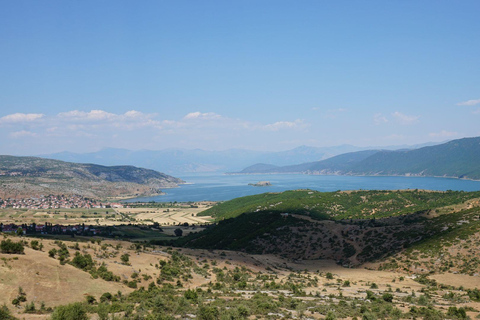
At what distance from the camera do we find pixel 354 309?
24453 millimetres

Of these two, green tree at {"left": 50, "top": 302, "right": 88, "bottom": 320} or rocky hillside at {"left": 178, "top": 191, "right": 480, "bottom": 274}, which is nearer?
green tree at {"left": 50, "top": 302, "right": 88, "bottom": 320}

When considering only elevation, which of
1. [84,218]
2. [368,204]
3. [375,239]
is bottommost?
[84,218]

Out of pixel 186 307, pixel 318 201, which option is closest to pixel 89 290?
pixel 186 307

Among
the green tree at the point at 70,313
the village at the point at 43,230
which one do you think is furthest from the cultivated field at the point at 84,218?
the green tree at the point at 70,313

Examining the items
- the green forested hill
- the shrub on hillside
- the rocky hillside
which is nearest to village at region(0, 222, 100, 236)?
the rocky hillside

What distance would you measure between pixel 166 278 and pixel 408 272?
3374cm

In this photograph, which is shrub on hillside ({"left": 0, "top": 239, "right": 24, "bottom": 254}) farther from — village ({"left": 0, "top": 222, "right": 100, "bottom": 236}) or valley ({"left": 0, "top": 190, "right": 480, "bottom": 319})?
village ({"left": 0, "top": 222, "right": 100, "bottom": 236})

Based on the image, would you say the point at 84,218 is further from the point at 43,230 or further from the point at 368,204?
the point at 368,204

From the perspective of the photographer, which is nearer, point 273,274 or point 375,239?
point 273,274

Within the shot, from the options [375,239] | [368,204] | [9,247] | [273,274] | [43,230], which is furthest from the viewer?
[368,204]

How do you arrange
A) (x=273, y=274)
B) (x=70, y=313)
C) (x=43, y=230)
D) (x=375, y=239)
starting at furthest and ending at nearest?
(x=43, y=230), (x=375, y=239), (x=273, y=274), (x=70, y=313)

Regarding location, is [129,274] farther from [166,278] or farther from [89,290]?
[89,290]

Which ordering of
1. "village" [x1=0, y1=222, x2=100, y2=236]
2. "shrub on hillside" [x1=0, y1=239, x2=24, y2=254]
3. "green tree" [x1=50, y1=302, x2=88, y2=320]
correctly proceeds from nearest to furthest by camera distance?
"green tree" [x1=50, y1=302, x2=88, y2=320], "shrub on hillside" [x1=0, y1=239, x2=24, y2=254], "village" [x1=0, y1=222, x2=100, y2=236]

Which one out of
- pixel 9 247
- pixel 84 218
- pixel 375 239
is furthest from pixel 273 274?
pixel 84 218
